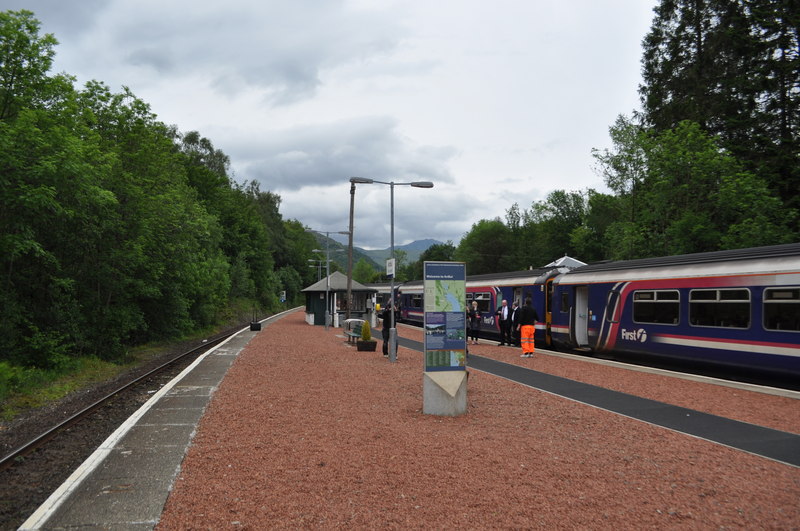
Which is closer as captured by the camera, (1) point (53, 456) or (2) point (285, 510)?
(2) point (285, 510)

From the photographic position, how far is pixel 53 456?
8141 mm

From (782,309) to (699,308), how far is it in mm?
2325

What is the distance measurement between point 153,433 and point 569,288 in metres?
15.0

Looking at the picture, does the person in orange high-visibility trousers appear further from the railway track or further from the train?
the railway track

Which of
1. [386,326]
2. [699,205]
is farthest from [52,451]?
[699,205]

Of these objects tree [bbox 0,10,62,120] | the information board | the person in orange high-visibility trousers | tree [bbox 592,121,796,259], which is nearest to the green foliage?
tree [bbox 0,10,62,120]

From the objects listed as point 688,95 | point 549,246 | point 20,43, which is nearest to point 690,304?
point 20,43

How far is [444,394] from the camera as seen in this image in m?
9.38

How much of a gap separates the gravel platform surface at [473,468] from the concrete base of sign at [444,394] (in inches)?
9.0

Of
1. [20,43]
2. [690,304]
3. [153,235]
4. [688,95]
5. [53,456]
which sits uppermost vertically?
[688,95]

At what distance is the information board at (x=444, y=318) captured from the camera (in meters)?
9.71

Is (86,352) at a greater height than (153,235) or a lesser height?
lesser

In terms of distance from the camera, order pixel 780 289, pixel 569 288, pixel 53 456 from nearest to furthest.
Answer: pixel 53 456 < pixel 780 289 < pixel 569 288

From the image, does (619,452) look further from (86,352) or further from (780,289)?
(86,352)
